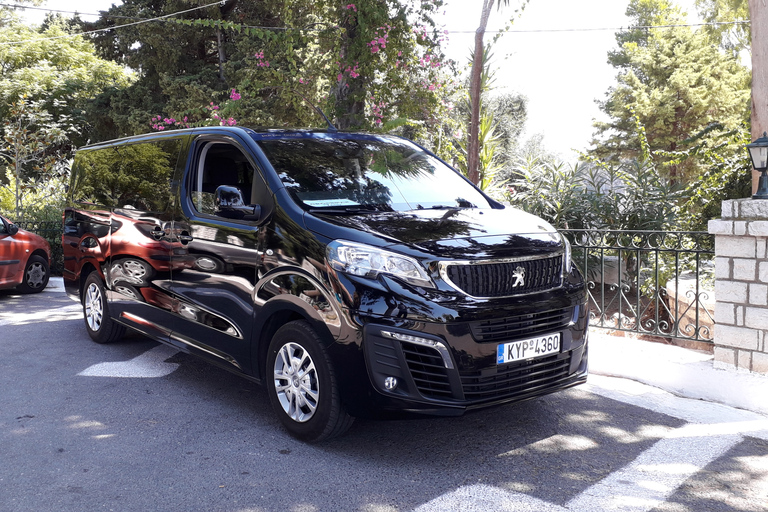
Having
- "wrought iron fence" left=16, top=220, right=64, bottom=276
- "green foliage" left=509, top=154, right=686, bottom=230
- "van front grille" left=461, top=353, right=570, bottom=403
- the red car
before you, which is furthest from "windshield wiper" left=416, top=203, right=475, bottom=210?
"wrought iron fence" left=16, top=220, right=64, bottom=276

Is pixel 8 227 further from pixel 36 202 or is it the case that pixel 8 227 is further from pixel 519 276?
pixel 519 276

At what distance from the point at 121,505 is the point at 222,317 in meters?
1.53

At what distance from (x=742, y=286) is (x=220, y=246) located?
387 centimetres

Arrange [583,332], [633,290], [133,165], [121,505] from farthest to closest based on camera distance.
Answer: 1. [633,290]
2. [133,165]
3. [583,332]
4. [121,505]

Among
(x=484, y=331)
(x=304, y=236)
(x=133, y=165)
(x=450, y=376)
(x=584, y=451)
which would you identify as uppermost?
(x=133, y=165)

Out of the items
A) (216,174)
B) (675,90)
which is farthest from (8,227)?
(675,90)

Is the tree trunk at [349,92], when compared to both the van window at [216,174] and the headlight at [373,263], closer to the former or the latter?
the van window at [216,174]

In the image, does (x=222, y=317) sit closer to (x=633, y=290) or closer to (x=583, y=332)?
(x=583, y=332)

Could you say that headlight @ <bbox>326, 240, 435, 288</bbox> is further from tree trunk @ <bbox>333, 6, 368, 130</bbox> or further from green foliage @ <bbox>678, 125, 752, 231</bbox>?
green foliage @ <bbox>678, 125, 752, 231</bbox>

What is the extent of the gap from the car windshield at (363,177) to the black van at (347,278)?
0.01m

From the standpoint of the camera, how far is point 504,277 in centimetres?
383

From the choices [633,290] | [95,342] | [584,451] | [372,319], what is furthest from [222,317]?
[633,290]

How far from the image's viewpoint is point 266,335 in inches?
168

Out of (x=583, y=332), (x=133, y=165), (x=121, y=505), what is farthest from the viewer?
(x=133, y=165)
